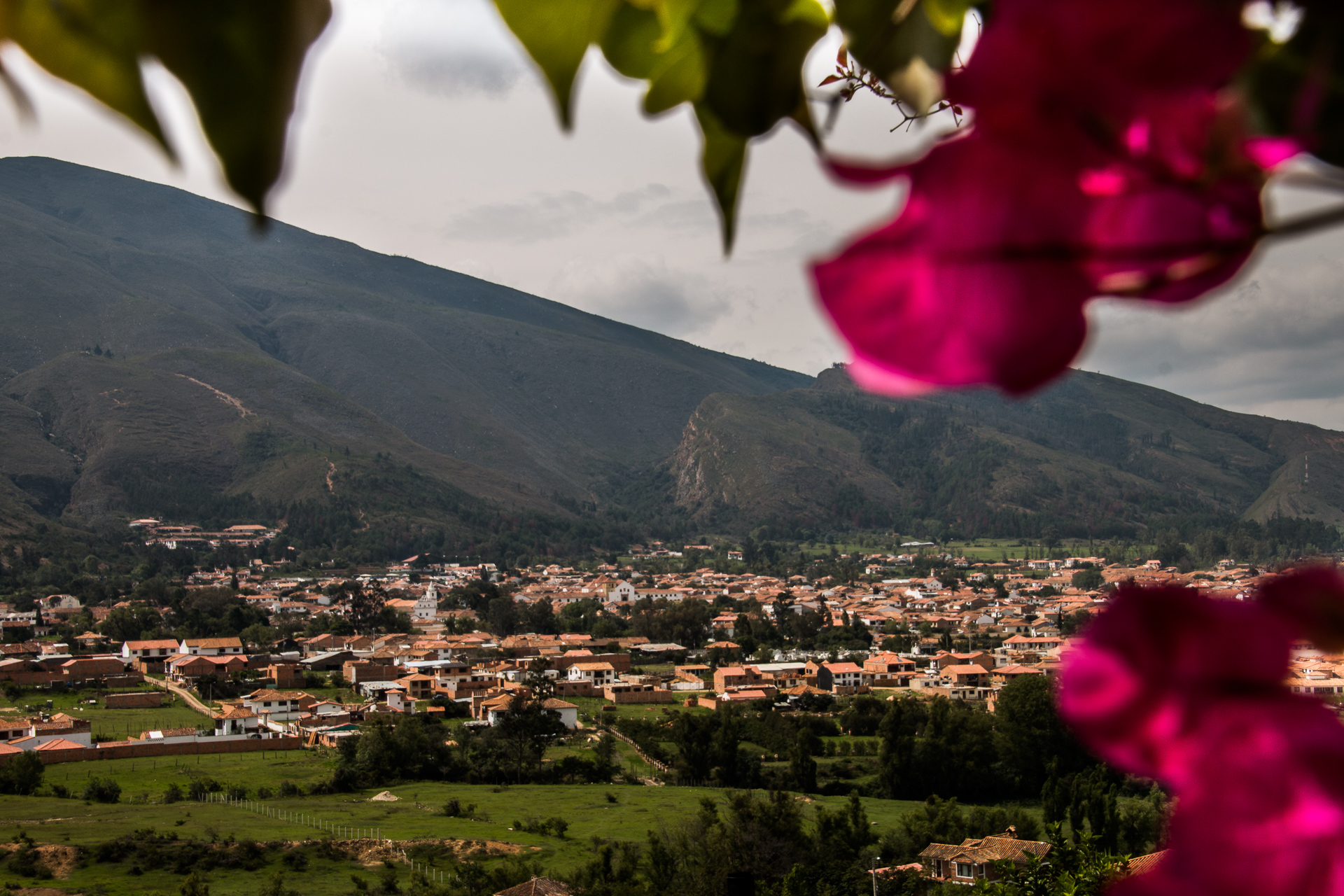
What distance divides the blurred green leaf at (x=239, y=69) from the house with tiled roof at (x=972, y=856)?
39.2 feet

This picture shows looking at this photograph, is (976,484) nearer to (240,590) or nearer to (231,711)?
(240,590)

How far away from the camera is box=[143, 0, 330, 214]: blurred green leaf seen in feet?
0.56

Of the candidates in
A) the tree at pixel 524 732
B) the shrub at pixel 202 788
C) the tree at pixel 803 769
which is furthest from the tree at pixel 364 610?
the tree at pixel 803 769

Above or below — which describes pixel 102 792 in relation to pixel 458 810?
above

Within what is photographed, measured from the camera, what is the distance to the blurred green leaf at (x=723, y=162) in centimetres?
27

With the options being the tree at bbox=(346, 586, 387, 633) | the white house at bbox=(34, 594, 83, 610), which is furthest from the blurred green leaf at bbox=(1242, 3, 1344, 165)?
the white house at bbox=(34, 594, 83, 610)

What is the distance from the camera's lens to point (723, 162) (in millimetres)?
267

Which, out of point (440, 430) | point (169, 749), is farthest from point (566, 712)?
point (440, 430)

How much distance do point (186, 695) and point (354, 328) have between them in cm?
5668

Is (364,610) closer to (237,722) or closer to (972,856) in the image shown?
(237,722)

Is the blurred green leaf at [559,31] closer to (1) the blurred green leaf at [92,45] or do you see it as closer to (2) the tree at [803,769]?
(1) the blurred green leaf at [92,45]

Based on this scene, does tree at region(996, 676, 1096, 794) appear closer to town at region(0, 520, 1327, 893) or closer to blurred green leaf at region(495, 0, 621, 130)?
town at region(0, 520, 1327, 893)

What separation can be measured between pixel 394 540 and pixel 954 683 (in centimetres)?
2833

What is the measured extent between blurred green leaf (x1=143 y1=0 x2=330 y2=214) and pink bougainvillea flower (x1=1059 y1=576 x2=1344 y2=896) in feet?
0.48
